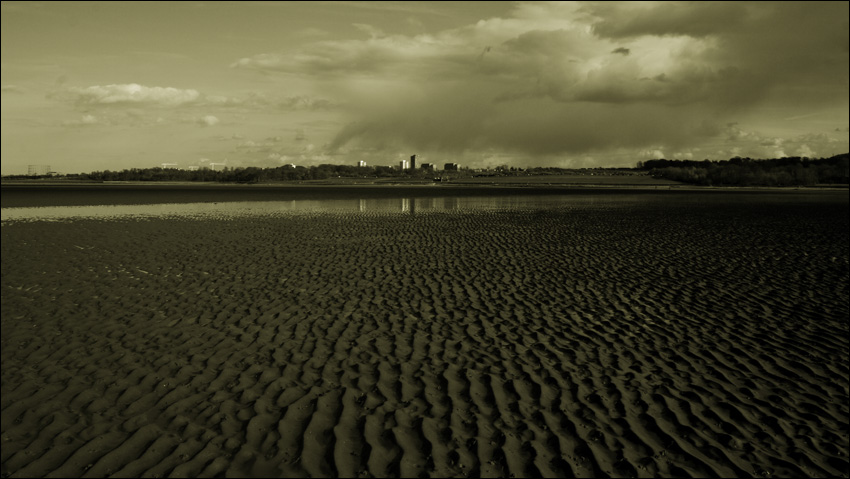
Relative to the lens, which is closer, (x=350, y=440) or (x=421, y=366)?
(x=350, y=440)

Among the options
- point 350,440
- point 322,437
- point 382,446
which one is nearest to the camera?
point 382,446

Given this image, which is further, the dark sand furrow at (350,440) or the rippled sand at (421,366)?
the rippled sand at (421,366)

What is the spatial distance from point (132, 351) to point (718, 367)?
43.8 ft

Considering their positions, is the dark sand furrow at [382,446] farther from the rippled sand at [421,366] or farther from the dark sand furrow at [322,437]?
the dark sand furrow at [322,437]

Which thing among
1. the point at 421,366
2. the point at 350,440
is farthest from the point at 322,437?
the point at 421,366

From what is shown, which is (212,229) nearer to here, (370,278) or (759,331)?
(370,278)

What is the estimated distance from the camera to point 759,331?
1550cm

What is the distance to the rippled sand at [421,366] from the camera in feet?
28.2

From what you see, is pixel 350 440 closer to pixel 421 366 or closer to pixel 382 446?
pixel 382 446

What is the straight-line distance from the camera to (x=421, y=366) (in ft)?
40.5

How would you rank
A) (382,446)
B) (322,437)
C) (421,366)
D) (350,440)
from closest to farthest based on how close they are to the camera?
1. (382,446)
2. (350,440)
3. (322,437)
4. (421,366)

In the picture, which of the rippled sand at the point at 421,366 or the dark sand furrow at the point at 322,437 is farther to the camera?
the rippled sand at the point at 421,366

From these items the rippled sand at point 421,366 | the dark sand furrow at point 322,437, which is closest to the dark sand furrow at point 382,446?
the rippled sand at point 421,366

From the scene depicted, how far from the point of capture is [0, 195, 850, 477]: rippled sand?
859 centimetres
